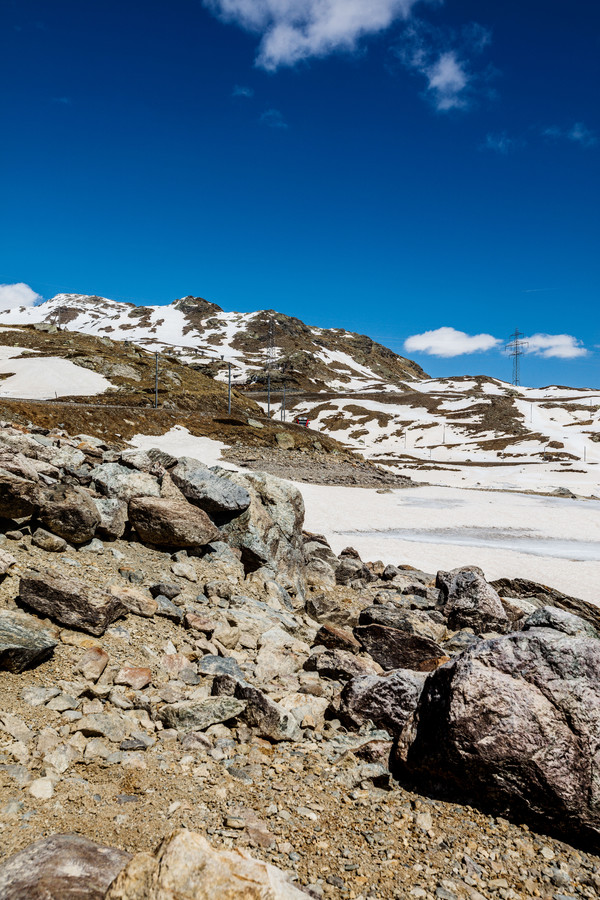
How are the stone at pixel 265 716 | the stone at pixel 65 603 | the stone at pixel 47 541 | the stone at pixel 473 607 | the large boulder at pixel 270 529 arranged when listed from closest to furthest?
the stone at pixel 265 716 < the stone at pixel 65 603 < the stone at pixel 47 541 < the large boulder at pixel 270 529 < the stone at pixel 473 607

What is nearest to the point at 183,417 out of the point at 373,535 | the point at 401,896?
the point at 373,535

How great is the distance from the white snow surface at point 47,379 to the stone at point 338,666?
6352 cm

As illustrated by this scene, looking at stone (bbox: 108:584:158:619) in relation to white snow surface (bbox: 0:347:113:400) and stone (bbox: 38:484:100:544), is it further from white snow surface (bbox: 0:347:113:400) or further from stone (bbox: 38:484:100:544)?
white snow surface (bbox: 0:347:113:400)

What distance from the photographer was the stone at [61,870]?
10.8 feet

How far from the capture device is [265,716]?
6.25m

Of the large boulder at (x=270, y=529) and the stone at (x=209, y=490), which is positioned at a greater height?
the stone at (x=209, y=490)

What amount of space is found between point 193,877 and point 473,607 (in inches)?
431

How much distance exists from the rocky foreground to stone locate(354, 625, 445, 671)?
0.04m

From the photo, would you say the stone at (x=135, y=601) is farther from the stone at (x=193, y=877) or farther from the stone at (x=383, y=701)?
the stone at (x=193, y=877)

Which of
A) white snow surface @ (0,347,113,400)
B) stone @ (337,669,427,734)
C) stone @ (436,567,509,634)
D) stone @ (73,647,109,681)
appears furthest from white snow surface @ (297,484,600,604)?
white snow surface @ (0,347,113,400)

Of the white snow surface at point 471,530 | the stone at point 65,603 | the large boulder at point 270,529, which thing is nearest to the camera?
the stone at point 65,603

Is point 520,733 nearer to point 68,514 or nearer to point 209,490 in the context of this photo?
point 68,514

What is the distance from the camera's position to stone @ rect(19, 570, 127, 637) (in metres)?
7.25

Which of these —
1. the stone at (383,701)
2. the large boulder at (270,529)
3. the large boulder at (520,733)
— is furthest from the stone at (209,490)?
the large boulder at (520,733)
